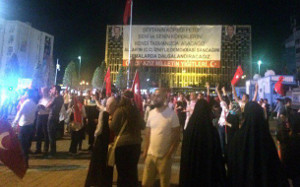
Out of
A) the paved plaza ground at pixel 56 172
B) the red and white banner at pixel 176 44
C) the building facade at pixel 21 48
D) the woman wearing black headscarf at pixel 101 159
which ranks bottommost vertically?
the paved plaza ground at pixel 56 172

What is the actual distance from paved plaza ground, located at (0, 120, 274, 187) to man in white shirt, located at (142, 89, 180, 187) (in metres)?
1.55

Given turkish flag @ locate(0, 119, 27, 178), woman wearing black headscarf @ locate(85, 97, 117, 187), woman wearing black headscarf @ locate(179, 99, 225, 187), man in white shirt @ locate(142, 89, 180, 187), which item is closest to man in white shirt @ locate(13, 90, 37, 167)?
woman wearing black headscarf @ locate(85, 97, 117, 187)

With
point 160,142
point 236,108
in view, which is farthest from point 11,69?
point 160,142

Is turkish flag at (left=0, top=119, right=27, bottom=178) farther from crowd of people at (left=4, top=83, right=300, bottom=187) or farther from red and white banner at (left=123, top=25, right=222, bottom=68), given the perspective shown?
red and white banner at (left=123, top=25, right=222, bottom=68)

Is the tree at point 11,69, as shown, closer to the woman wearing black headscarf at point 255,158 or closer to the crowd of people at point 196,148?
the crowd of people at point 196,148

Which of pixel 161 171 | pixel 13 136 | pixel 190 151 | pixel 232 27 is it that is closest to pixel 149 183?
pixel 161 171

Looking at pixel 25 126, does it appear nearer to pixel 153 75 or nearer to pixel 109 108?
pixel 109 108

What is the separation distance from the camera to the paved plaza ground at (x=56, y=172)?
504 cm

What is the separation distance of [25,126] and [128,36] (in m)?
19.3

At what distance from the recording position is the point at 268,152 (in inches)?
118

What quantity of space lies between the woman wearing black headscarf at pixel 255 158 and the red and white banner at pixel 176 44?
21134mm

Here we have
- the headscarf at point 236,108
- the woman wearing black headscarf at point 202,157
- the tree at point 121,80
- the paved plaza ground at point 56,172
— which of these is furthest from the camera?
the tree at point 121,80

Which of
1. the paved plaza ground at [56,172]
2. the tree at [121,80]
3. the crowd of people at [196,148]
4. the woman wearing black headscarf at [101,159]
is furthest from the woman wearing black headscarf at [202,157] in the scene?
the tree at [121,80]

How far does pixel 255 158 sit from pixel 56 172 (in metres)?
4.65
